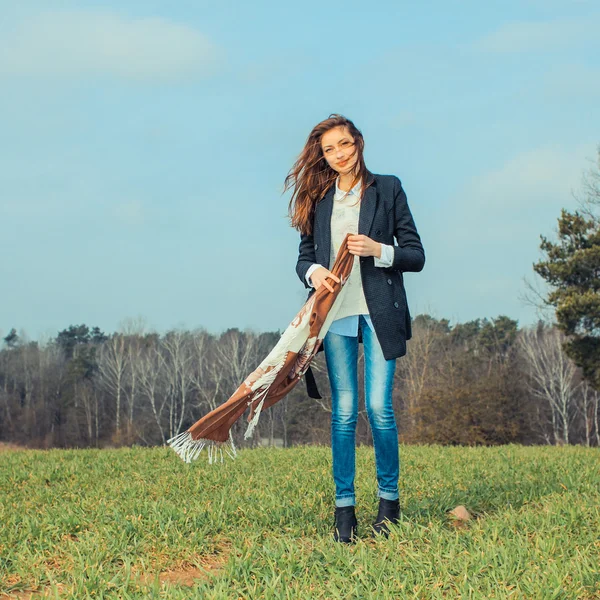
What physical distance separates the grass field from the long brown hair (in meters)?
2.16

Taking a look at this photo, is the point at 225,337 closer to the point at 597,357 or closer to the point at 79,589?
the point at 597,357

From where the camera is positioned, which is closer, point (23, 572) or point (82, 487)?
point (23, 572)

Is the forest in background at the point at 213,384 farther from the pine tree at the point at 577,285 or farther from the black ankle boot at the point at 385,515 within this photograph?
the black ankle boot at the point at 385,515

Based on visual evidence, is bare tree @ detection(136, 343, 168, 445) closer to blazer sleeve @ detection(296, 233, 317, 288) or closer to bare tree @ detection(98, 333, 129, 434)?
bare tree @ detection(98, 333, 129, 434)

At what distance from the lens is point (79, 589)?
161 inches

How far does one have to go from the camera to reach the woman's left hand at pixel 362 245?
4.53 meters

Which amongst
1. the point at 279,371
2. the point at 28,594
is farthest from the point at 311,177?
the point at 28,594

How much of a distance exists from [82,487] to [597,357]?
2329cm

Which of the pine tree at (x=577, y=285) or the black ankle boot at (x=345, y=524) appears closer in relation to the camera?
the black ankle boot at (x=345, y=524)

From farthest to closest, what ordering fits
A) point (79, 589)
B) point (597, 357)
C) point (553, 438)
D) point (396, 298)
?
point (553, 438), point (597, 357), point (396, 298), point (79, 589)

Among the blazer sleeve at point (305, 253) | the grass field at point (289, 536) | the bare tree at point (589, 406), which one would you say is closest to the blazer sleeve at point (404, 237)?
the blazer sleeve at point (305, 253)

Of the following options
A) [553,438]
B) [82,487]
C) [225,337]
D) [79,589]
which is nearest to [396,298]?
[79,589]

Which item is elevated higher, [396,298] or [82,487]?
[396,298]

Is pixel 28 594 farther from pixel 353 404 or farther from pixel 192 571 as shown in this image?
pixel 353 404
